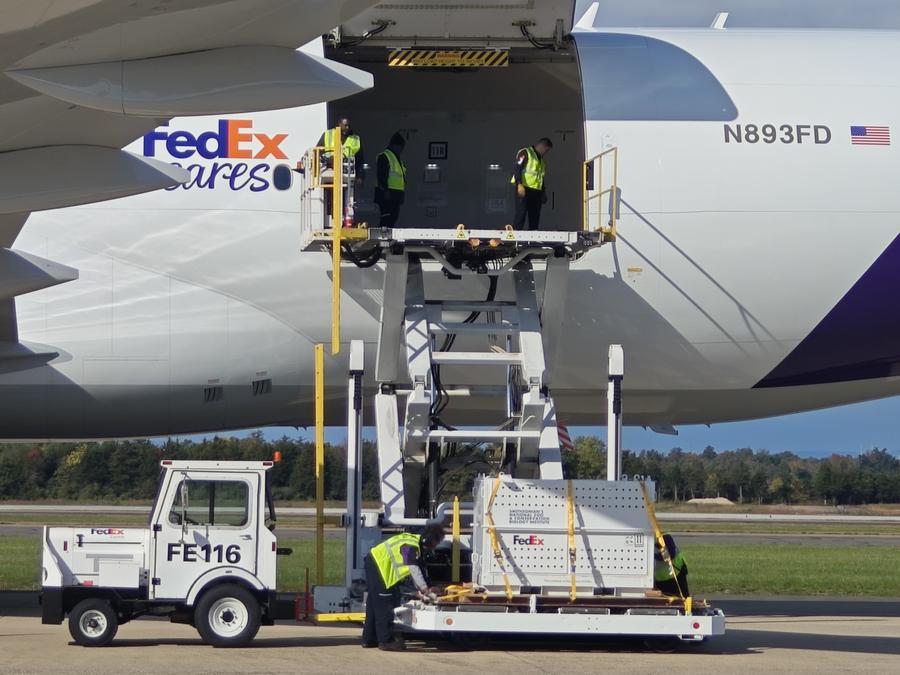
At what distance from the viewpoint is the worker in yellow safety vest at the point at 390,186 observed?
16094 mm

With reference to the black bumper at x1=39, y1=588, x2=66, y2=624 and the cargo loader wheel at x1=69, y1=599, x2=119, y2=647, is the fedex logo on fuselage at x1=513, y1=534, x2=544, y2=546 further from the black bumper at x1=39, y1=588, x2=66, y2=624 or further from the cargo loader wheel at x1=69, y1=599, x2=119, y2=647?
the black bumper at x1=39, y1=588, x2=66, y2=624

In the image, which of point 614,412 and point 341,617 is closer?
point 341,617

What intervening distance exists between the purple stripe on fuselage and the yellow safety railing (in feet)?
9.94

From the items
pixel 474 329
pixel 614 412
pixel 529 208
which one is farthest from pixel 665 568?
pixel 529 208

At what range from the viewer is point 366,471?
2114cm

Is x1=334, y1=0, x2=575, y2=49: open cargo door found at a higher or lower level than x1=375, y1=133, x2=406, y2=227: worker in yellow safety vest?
higher

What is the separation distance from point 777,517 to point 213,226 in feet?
145

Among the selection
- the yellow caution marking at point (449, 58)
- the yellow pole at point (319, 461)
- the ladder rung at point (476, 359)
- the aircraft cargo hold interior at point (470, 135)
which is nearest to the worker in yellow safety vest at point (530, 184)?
the yellow caution marking at point (449, 58)

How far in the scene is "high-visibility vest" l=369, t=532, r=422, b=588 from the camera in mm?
13281

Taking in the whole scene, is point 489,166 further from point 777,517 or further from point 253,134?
point 777,517

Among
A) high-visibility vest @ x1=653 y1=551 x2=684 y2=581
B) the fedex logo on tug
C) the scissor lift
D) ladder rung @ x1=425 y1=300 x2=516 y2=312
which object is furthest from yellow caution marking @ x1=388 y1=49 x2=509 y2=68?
high-visibility vest @ x1=653 y1=551 x2=684 y2=581

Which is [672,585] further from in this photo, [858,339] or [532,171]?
[532,171]

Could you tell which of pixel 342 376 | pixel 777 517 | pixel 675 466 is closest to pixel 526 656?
pixel 342 376

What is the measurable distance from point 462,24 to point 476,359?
164 inches
